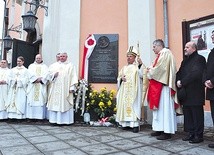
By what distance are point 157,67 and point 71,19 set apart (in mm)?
3635

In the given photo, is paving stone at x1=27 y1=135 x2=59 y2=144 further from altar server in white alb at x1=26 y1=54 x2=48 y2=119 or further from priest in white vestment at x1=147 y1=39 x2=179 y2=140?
altar server in white alb at x1=26 y1=54 x2=48 y2=119

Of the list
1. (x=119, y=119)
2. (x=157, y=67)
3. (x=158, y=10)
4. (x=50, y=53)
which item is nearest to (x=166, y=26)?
(x=158, y=10)

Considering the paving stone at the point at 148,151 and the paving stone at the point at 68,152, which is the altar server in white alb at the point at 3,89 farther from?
the paving stone at the point at 148,151

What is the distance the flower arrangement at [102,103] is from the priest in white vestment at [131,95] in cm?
86

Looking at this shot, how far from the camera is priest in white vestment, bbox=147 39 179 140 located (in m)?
4.77

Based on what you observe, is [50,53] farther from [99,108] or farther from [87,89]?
[99,108]

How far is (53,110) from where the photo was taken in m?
6.40

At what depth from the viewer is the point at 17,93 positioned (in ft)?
23.0

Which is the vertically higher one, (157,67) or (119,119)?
(157,67)

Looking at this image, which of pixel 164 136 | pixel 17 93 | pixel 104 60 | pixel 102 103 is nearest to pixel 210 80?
pixel 164 136

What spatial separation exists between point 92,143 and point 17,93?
360 centimetres

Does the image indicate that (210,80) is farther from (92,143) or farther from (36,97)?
(36,97)

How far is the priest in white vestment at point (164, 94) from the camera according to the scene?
15.6ft

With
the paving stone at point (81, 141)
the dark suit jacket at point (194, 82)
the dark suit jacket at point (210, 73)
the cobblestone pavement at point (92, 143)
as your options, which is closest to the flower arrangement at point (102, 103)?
the cobblestone pavement at point (92, 143)
